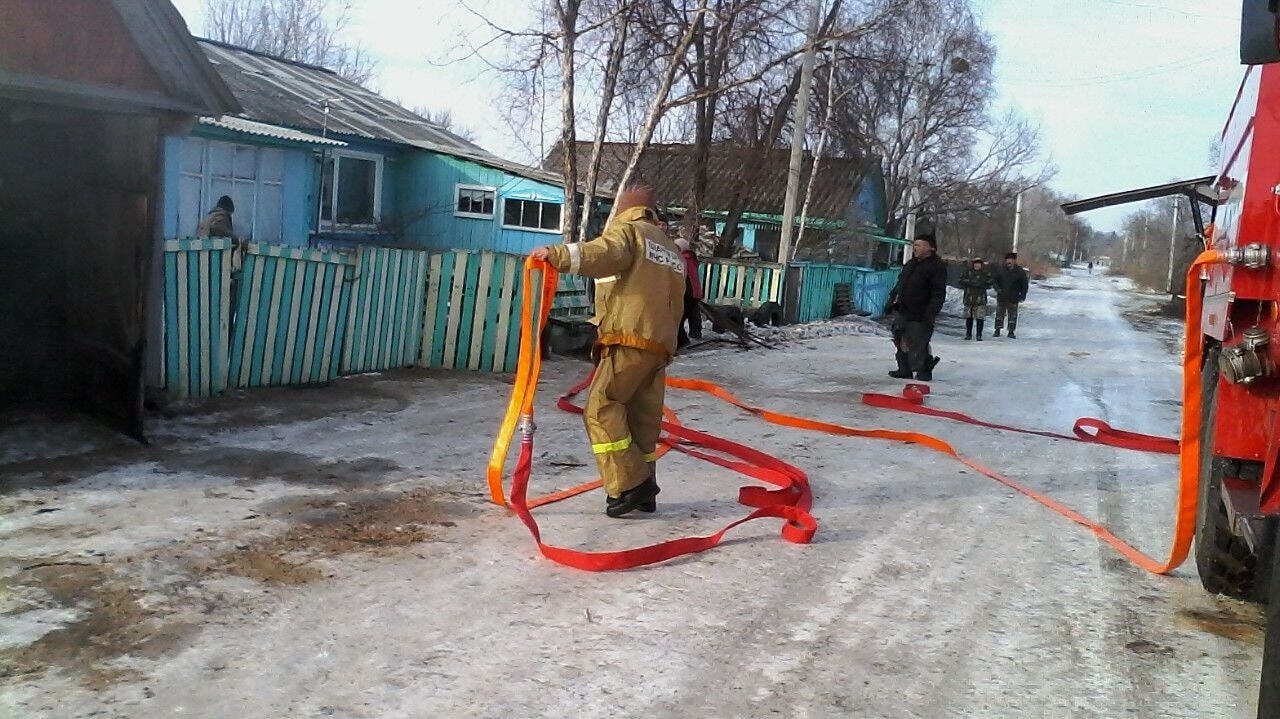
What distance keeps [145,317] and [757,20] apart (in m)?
12.4

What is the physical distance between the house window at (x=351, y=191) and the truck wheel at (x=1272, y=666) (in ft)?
63.6

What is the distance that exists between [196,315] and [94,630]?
452cm

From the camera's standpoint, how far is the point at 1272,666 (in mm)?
2512

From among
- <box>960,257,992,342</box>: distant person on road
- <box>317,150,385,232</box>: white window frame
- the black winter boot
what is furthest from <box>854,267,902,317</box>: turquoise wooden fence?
the black winter boot

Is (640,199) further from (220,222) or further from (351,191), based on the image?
(351,191)

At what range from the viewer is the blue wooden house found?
679 inches

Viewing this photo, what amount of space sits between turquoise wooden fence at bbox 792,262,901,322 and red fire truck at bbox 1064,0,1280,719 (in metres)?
16.8

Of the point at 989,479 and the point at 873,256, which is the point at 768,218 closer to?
the point at 873,256

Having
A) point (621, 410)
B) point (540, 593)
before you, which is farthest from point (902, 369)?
point (540, 593)

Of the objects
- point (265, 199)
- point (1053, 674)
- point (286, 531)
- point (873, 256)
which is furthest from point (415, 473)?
point (873, 256)

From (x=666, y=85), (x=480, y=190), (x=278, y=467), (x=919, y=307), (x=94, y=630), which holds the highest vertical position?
(x=666, y=85)

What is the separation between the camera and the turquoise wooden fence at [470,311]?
1055 cm

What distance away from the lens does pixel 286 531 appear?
5.04 metres

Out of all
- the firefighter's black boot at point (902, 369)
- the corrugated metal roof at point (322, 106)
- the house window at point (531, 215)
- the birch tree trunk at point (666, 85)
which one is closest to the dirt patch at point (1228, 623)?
the firefighter's black boot at point (902, 369)
